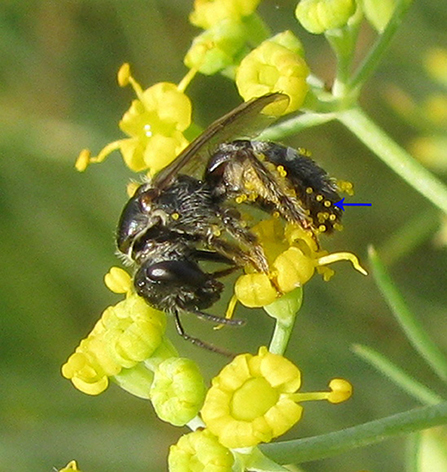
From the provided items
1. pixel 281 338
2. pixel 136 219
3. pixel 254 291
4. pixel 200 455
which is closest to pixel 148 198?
pixel 136 219

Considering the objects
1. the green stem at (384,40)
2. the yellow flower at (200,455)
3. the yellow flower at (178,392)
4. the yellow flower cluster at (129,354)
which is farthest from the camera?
the green stem at (384,40)

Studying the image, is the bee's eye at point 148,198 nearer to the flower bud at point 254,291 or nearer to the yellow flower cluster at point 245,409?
the flower bud at point 254,291

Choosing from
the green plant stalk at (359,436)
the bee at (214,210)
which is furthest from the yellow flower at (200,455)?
the bee at (214,210)

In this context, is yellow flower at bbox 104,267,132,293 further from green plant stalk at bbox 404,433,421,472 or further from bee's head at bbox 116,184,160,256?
green plant stalk at bbox 404,433,421,472

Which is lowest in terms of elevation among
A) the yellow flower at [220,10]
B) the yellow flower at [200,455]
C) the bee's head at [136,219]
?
the yellow flower at [200,455]

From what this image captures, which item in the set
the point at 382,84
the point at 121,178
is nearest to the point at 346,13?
the point at 121,178

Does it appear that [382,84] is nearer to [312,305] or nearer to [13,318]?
[312,305]
